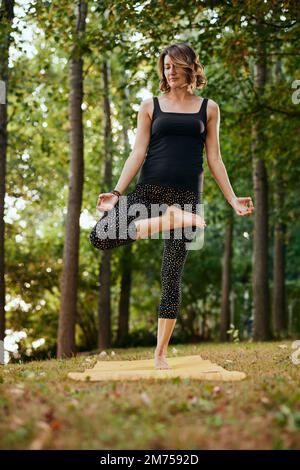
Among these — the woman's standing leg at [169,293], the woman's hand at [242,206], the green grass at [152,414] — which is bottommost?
the green grass at [152,414]

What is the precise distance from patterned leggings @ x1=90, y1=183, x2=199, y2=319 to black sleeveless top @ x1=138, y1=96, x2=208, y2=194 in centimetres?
7

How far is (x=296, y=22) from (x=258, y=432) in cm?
642

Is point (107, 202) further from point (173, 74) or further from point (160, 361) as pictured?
point (160, 361)

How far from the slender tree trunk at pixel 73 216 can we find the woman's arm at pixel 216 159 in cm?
467

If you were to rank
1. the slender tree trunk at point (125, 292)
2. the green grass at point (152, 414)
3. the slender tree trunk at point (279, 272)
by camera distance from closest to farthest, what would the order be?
the green grass at point (152, 414) < the slender tree trunk at point (279, 272) < the slender tree trunk at point (125, 292)

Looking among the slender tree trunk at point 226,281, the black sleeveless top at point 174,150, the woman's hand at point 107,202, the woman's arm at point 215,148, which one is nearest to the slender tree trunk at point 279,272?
the slender tree trunk at point 226,281

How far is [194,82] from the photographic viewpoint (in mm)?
4797

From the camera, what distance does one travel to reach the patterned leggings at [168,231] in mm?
4488

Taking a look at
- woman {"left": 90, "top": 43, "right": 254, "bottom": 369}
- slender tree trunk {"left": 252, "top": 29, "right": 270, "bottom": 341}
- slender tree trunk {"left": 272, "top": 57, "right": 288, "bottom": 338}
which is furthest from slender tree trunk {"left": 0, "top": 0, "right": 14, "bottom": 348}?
slender tree trunk {"left": 272, "top": 57, "right": 288, "bottom": 338}

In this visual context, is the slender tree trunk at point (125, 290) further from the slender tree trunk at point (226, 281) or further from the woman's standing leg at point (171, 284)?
the woman's standing leg at point (171, 284)

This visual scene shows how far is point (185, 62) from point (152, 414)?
9.12 feet

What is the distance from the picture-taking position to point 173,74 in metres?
4.73

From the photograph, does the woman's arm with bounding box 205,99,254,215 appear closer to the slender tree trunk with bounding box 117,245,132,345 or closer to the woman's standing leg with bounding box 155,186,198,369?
the woman's standing leg with bounding box 155,186,198,369

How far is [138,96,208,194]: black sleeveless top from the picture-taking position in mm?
4613
